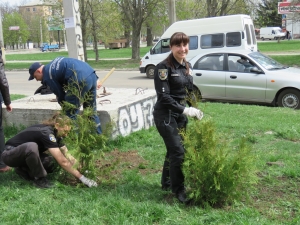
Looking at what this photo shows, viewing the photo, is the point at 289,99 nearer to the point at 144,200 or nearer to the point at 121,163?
the point at 121,163

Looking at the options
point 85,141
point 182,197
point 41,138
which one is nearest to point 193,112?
point 182,197

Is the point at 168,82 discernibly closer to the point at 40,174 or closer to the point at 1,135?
the point at 40,174

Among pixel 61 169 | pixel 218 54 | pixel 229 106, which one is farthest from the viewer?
pixel 218 54

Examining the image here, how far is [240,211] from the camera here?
3545mm

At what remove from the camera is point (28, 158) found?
425 centimetres

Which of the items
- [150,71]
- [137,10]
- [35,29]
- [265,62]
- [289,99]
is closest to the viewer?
[289,99]

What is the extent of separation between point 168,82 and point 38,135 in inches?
64.6

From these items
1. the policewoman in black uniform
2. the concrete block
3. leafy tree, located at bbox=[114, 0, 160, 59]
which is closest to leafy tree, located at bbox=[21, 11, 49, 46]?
leafy tree, located at bbox=[114, 0, 160, 59]

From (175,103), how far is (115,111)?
253 cm

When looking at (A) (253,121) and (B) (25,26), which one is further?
(B) (25,26)

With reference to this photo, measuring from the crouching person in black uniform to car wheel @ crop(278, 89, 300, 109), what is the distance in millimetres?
6337

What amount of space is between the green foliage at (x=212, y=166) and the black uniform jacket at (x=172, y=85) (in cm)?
30

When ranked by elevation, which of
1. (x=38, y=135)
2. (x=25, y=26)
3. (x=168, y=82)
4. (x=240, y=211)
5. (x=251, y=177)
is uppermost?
(x=25, y=26)

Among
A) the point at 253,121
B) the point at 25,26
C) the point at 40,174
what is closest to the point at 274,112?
the point at 253,121
